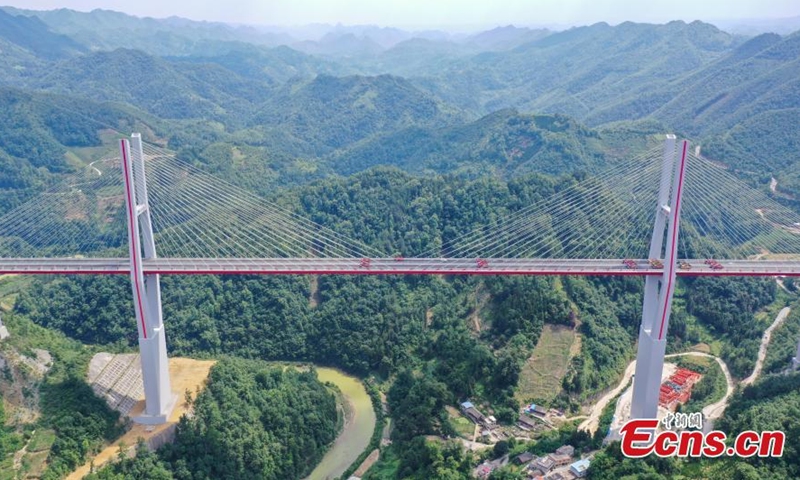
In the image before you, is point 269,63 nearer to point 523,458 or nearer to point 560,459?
point 523,458

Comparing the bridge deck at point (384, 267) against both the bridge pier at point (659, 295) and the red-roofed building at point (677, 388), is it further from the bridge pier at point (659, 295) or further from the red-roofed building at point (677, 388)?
the red-roofed building at point (677, 388)

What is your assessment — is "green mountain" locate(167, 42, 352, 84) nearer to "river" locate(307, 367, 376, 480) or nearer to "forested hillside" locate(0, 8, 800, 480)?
"forested hillside" locate(0, 8, 800, 480)

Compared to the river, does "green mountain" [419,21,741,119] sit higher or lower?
higher

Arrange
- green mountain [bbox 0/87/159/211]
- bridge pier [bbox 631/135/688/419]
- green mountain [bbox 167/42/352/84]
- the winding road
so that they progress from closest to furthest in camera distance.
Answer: bridge pier [bbox 631/135/688/419], the winding road, green mountain [bbox 0/87/159/211], green mountain [bbox 167/42/352/84]

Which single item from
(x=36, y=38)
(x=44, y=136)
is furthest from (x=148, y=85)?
(x=36, y=38)

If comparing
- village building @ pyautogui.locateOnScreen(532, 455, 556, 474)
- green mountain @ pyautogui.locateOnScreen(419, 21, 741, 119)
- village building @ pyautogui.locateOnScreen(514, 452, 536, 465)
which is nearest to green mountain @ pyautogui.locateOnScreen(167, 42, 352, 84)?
green mountain @ pyautogui.locateOnScreen(419, 21, 741, 119)

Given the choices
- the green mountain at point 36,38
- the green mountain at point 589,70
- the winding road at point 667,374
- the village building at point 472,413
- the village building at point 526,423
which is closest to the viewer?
the winding road at point 667,374

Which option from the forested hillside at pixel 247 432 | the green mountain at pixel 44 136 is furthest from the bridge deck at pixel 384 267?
the green mountain at pixel 44 136

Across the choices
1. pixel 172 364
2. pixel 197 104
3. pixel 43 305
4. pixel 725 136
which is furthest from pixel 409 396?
pixel 197 104
